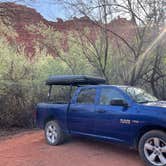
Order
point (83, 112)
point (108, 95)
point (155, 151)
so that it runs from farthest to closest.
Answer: point (83, 112) → point (108, 95) → point (155, 151)

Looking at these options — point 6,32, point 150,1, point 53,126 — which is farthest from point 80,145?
point 150,1

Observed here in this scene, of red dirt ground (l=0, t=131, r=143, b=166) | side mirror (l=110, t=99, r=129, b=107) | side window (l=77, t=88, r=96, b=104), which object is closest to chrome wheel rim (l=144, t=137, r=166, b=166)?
red dirt ground (l=0, t=131, r=143, b=166)

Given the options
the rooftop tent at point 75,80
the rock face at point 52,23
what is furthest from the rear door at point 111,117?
the rock face at point 52,23

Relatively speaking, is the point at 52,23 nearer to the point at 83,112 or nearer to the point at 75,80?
the point at 75,80

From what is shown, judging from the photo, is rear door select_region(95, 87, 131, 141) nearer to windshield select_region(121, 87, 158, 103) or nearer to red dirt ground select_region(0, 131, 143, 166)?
windshield select_region(121, 87, 158, 103)

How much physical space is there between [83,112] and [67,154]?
45.6 inches

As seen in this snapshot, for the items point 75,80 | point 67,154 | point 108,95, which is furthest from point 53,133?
point 108,95

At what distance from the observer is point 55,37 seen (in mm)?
13859

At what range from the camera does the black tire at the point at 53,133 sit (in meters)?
8.27

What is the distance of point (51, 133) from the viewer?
8477mm

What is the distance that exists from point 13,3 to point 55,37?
440 centimetres

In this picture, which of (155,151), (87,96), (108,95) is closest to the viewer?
(155,151)

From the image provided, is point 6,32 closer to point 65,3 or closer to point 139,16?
point 65,3

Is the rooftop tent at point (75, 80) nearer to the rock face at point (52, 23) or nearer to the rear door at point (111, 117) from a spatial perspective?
the rear door at point (111, 117)
